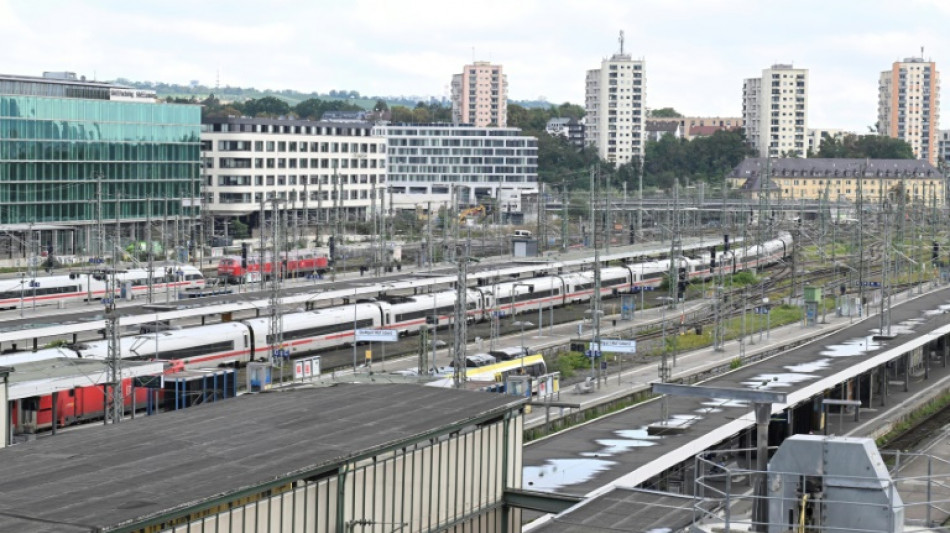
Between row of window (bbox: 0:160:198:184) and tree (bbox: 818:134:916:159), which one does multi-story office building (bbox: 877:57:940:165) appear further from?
row of window (bbox: 0:160:198:184)

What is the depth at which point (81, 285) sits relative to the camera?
53.6 meters

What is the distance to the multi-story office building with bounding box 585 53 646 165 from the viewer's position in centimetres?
16262

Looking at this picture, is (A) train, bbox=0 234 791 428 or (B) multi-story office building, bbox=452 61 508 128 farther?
(B) multi-story office building, bbox=452 61 508 128

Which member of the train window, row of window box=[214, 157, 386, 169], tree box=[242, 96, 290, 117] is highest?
tree box=[242, 96, 290, 117]

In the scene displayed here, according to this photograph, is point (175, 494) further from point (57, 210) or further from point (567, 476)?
point (57, 210)

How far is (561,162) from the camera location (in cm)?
14838

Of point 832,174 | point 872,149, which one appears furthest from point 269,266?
point 872,149

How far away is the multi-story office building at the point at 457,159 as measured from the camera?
126875 millimetres

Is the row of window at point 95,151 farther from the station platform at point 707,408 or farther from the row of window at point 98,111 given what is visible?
the station platform at point 707,408

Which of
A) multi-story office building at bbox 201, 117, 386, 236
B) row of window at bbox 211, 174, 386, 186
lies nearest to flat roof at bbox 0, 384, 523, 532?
multi-story office building at bbox 201, 117, 386, 236

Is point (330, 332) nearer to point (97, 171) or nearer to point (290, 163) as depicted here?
point (97, 171)

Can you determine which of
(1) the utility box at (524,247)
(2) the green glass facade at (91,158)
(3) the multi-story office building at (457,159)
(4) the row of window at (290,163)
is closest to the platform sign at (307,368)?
(2) the green glass facade at (91,158)

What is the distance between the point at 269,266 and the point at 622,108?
334 feet

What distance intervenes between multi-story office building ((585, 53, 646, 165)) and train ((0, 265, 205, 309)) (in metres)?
108
